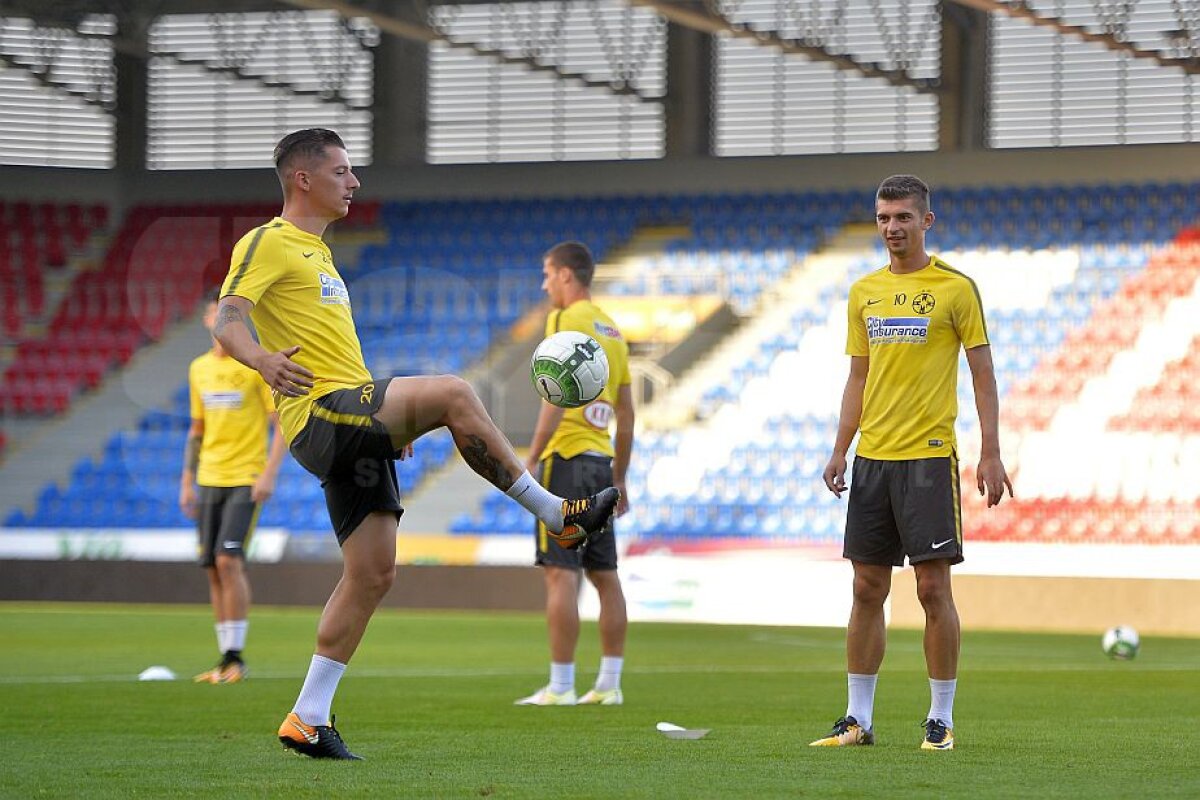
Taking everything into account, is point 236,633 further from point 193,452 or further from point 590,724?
point 590,724

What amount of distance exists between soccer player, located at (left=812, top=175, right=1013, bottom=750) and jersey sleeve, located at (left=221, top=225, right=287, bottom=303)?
2143 mm

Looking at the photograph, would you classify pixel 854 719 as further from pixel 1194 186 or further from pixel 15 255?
pixel 15 255

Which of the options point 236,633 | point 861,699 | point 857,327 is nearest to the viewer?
point 861,699

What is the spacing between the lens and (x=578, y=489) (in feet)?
27.3

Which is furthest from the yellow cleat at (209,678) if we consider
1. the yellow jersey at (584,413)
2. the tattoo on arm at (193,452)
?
the yellow jersey at (584,413)

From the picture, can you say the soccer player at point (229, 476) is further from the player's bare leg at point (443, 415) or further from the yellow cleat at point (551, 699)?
the player's bare leg at point (443, 415)

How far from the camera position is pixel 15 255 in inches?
949

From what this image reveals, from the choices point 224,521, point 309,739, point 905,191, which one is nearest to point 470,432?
point 309,739

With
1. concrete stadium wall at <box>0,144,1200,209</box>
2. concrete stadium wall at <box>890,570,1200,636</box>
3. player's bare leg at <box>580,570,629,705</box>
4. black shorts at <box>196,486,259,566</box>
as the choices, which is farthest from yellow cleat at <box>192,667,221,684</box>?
concrete stadium wall at <box>0,144,1200,209</box>

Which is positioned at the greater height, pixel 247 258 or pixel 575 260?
pixel 575 260

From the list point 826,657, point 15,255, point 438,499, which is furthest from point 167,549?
point 826,657

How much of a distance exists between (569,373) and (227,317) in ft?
4.60

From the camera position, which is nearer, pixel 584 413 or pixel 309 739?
pixel 309 739

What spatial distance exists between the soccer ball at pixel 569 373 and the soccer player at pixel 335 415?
2.54ft
